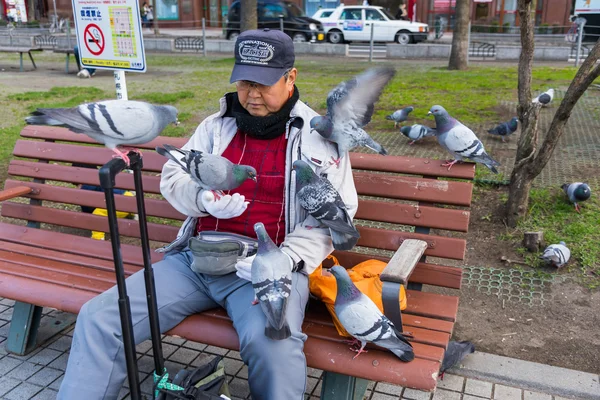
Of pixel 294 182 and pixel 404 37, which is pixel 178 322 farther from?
pixel 404 37

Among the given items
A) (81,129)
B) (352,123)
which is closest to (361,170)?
(352,123)

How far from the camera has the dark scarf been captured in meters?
2.79

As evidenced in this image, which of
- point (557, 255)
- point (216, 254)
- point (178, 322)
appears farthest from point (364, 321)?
point (557, 255)

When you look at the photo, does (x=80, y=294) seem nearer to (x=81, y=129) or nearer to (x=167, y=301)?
(x=167, y=301)

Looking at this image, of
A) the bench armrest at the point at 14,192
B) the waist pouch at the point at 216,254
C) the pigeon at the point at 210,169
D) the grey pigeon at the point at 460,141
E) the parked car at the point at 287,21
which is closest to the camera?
the pigeon at the point at 210,169

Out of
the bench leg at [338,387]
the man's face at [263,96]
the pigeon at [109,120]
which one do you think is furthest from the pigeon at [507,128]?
the pigeon at [109,120]

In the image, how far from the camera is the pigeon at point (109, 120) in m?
2.38

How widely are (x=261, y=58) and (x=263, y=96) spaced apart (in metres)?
0.18

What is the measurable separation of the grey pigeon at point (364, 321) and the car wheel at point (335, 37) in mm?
20389

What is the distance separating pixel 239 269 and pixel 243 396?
785 millimetres

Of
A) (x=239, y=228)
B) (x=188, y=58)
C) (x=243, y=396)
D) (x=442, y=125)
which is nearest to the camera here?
(x=239, y=228)

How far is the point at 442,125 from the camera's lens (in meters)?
3.67

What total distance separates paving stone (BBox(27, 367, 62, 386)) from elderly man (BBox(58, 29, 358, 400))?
77cm

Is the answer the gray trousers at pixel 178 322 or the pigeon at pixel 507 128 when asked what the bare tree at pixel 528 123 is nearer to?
the pigeon at pixel 507 128
